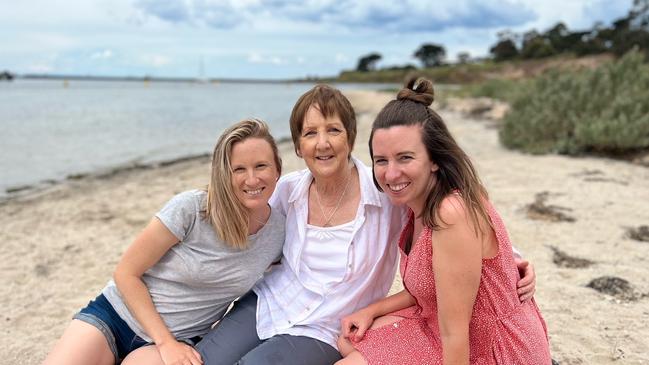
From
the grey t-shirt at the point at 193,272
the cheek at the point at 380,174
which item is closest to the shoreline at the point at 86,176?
the grey t-shirt at the point at 193,272

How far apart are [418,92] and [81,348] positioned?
210cm

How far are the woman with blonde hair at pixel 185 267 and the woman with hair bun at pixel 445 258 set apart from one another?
0.73 m

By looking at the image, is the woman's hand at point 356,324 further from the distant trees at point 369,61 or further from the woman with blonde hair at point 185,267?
the distant trees at point 369,61

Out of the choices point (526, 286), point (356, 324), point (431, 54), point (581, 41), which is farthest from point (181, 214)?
point (431, 54)

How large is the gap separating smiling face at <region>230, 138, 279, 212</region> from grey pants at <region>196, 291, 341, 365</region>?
0.67 metres

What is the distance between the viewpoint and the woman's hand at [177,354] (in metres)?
2.62

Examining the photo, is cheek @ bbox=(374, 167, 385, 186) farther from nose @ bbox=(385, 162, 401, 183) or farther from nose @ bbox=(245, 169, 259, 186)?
nose @ bbox=(245, 169, 259, 186)

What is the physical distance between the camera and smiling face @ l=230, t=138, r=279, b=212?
274 centimetres

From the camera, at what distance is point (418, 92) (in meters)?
2.43

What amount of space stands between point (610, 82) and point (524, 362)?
10.6m

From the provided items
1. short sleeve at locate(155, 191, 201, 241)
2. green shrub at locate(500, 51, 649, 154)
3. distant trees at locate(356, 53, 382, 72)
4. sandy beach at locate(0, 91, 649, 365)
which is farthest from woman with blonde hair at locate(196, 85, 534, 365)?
distant trees at locate(356, 53, 382, 72)

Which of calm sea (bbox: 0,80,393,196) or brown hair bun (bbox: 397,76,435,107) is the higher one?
brown hair bun (bbox: 397,76,435,107)

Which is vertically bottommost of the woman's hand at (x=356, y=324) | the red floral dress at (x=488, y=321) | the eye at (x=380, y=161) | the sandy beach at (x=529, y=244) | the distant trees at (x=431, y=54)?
the sandy beach at (x=529, y=244)

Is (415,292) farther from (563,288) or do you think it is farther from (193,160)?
(193,160)
